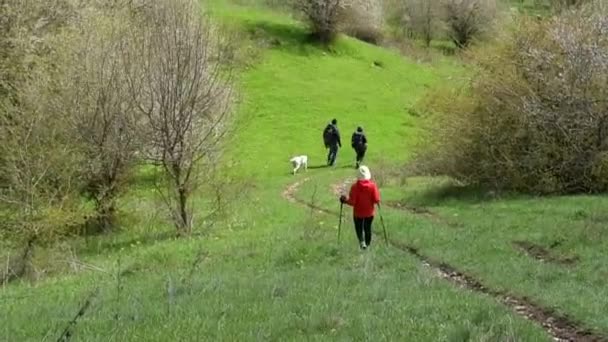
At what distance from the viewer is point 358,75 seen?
6450 centimetres

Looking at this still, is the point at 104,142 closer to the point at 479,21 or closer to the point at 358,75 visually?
the point at 358,75

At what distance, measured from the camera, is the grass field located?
33.9 feet

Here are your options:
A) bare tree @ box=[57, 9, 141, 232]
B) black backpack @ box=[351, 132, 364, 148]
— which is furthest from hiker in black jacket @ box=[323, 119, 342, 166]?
bare tree @ box=[57, 9, 141, 232]

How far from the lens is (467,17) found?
84.5m

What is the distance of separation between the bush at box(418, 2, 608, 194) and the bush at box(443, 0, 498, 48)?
180ft

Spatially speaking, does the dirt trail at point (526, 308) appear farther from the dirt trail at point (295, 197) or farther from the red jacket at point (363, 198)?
the dirt trail at point (295, 197)

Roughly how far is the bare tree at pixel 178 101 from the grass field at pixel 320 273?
175 centimetres

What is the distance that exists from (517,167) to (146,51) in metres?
13.1

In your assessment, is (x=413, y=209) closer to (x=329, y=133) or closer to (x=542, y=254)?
(x=542, y=254)

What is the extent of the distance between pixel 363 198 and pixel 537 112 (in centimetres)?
1052

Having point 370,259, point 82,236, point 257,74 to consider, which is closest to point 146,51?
point 82,236

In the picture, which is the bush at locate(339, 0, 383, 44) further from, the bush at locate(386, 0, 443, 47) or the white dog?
the white dog

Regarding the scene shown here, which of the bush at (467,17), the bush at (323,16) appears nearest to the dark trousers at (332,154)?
the bush at (323,16)

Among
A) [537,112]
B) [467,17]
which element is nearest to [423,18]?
[467,17]
